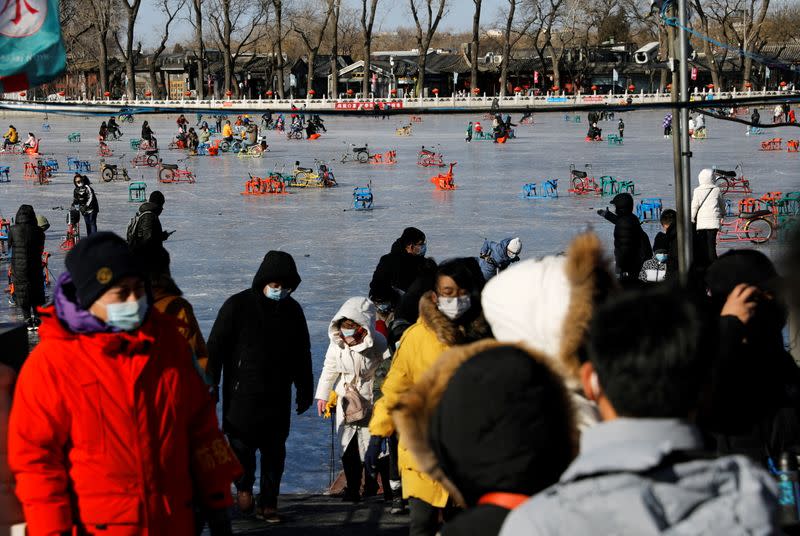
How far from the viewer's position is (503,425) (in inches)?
75.8

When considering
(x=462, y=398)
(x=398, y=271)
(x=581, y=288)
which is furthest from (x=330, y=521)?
(x=462, y=398)

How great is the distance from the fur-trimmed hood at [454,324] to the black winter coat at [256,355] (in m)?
1.22

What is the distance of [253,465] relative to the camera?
200 inches

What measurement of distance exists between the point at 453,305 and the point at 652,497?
227cm

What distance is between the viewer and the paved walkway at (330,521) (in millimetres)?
4660

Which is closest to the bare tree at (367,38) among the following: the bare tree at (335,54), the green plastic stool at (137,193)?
the bare tree at (335,54)

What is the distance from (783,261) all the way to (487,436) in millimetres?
782

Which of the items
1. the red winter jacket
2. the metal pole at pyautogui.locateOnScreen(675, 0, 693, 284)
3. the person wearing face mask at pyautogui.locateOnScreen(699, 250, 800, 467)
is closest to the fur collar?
the person wearing face mask at pyautogui.locateOnScreen(699, 250, 800, 467)

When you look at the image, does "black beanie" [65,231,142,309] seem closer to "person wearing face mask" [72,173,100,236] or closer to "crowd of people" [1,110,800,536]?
"crowd of people" [1,110,800,536]

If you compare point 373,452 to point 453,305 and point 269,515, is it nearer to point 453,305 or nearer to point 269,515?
point 269,515

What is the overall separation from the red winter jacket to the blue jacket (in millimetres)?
1456

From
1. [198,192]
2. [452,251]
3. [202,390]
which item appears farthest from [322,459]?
[198,192]

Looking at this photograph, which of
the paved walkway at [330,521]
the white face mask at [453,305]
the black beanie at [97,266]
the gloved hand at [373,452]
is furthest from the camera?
the gloved hand at [373,452]

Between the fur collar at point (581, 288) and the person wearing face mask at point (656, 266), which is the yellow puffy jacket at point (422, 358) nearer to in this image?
the fur collar at point (581, 288)
